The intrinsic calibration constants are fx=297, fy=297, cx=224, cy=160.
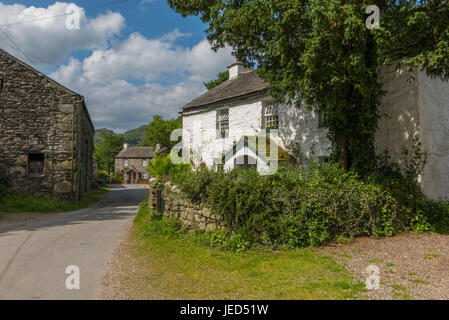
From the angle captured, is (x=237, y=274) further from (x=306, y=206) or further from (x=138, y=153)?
(x=138, y=153)

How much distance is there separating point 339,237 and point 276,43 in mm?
5816

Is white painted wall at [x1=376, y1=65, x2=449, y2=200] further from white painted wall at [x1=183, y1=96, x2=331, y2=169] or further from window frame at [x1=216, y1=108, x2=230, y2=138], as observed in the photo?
window frame at [x1=216, y1=108, x2=230, y2=138]

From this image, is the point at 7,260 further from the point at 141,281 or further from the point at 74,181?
the point at 74,181

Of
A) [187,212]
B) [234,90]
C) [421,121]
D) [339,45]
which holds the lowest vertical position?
[187,212]

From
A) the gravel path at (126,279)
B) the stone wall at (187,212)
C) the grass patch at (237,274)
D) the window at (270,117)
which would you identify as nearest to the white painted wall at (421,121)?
the window at (270,117)

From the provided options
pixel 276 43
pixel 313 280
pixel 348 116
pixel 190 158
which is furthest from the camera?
pixel 190 158

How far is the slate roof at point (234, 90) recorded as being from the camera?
16286mm

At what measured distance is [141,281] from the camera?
5.70 metres

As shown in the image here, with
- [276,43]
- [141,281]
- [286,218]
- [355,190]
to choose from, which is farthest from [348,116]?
[141,281]

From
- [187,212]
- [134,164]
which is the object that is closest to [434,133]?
[187,212]

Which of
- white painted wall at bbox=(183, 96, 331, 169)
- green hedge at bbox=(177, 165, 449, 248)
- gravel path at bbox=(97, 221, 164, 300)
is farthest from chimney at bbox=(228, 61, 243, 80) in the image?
gravel path at bbox=(97, 221, 164, 300)

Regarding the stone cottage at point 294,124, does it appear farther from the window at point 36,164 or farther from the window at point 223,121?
Result: the window at point 36,164

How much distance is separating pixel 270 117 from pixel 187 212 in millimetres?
7910

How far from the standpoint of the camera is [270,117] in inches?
614
